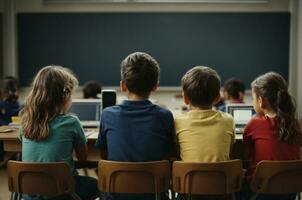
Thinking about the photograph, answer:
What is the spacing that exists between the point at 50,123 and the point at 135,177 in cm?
54

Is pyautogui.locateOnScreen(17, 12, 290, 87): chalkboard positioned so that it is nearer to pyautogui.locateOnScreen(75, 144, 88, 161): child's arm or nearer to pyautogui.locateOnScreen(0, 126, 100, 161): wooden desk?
pyautogui.locateOnScreen(0, 126, 100, 161): wooden desk

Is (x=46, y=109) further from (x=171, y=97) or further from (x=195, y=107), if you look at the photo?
(x=171, y=97)

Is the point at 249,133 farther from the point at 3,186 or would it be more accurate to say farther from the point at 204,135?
the point at 3,186

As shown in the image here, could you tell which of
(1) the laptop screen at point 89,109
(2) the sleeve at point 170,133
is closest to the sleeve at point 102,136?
(2) the sleeve at point 170,133

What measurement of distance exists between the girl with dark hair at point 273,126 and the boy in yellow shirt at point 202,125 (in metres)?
0.18

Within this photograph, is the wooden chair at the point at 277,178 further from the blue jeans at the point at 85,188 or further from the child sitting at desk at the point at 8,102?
the child sitting at desk at the point at 8,102

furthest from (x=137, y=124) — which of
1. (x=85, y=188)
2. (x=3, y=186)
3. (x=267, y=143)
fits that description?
(x=3, y=186)

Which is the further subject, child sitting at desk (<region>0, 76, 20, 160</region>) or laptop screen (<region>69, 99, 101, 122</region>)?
child sitting at desk (<region>0, 76, 20, 160</region>)

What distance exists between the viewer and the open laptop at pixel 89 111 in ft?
11.1

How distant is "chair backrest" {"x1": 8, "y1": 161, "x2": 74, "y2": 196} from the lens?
2268 millimetres

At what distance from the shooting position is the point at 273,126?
245 centimetres

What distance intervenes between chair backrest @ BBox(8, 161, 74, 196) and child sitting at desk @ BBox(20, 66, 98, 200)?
0.34ft

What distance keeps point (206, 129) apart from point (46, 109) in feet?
2.75

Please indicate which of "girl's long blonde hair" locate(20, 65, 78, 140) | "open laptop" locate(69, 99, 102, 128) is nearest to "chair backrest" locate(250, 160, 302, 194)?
"girl's long blonde hair" locate(20, 65, 78, 140)
